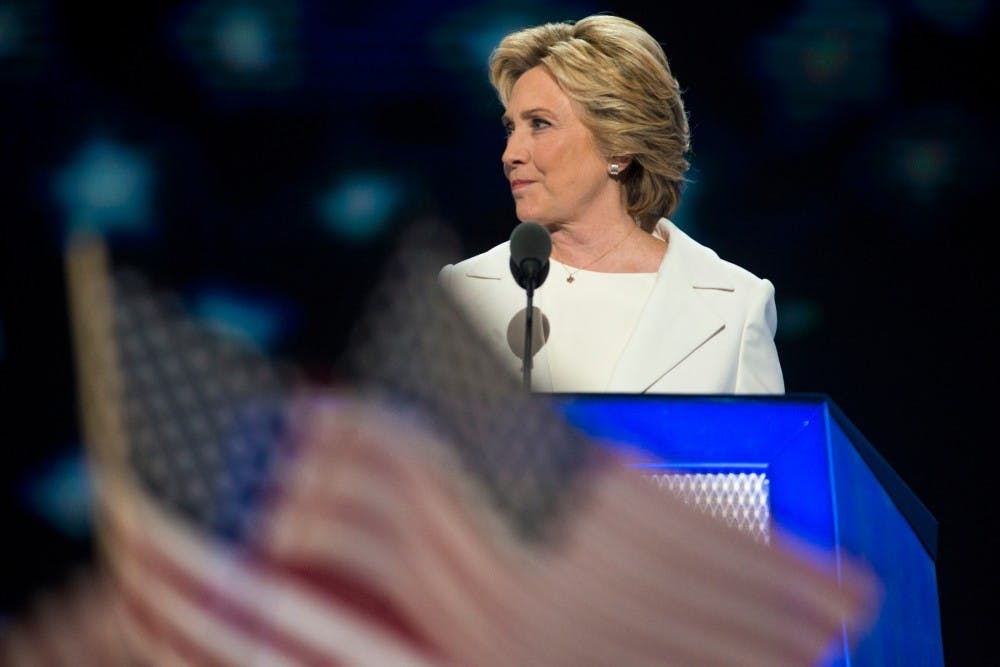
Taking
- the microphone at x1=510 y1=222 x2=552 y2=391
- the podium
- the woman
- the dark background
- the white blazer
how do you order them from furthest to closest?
1. the dark background
2. the woman
3. the white blazer
4. the microphone at x1=510 y1=222 x2=552 y2=391
5. the podium

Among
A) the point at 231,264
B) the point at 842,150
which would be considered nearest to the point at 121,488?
the point at 231,264

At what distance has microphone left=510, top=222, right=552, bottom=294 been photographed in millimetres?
1451

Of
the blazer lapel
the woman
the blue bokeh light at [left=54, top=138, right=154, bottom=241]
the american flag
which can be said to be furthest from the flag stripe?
the blue bokeh light at [left=54, top=138, right=154, bottom=241]

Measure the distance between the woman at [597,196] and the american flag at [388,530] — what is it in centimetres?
86

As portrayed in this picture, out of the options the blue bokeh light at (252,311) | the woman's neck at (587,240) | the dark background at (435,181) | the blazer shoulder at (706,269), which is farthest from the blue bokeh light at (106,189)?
the blazer shoulder at (706,269)

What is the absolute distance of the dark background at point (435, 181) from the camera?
7.41 feet

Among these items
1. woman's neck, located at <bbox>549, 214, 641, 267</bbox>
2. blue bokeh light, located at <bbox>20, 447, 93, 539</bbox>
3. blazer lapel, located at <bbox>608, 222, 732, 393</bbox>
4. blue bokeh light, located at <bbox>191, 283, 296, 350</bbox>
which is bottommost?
blue bokeh light, located at <bbox>20, 447, 93, 539</bbox>

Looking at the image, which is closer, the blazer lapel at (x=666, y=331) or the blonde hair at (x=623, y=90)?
the blazer lapel at (x=666, y=331)

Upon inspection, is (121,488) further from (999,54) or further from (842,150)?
(999,54)

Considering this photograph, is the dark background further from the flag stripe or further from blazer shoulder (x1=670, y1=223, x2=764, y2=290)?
the flag stripe

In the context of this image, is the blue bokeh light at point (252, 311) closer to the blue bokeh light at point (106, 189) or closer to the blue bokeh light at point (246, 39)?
the blue bokeh light at point (106, 189)

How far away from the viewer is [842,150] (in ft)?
7.47

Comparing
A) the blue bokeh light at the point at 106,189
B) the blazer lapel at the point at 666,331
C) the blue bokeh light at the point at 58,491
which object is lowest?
the blue bokeh light at the point at 58,491

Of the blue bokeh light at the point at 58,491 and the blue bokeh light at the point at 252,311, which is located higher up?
the blue bokeh light at the point at 252,311
